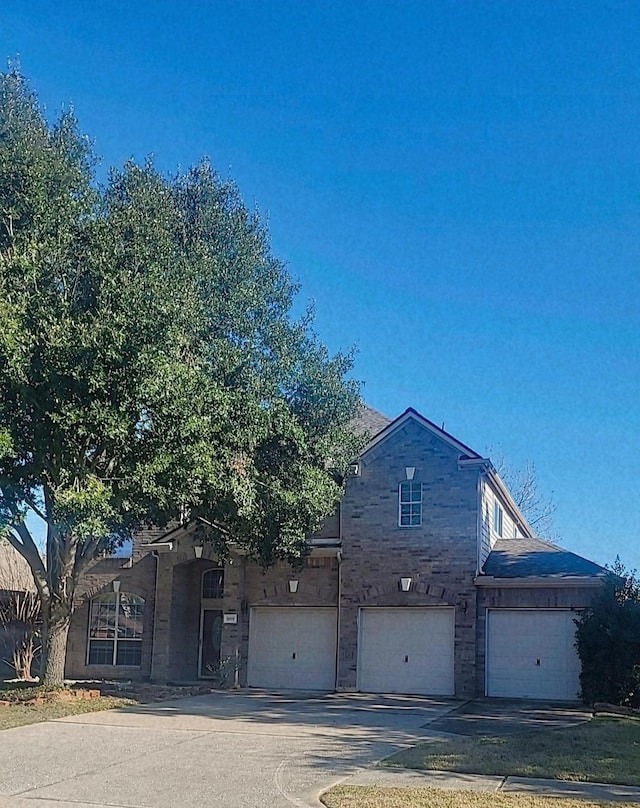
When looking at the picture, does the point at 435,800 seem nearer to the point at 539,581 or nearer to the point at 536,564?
the point at 539,581

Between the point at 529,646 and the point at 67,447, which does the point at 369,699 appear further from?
the point at 67,447

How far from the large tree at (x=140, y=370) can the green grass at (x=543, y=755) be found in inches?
272

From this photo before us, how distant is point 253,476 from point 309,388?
2.67 m

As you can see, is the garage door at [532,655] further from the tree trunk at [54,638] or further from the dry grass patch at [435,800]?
the dry grass patch at [435,800]

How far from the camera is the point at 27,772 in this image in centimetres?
1066

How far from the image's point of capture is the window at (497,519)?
2542 cm

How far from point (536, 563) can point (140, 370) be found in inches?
499

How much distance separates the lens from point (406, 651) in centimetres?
2292

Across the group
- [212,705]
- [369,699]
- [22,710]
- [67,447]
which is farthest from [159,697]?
[67,447]

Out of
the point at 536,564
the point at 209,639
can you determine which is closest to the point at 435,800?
the point at 536,564

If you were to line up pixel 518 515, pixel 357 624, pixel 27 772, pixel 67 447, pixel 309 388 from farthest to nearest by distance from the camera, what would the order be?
pixel 518 515 → pixel 357 624 → pixel 309 388 → pixel 67 447 → pixel 27 772

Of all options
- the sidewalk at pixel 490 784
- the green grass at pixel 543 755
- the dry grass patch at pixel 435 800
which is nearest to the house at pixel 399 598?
the green grass at pixel 543 755

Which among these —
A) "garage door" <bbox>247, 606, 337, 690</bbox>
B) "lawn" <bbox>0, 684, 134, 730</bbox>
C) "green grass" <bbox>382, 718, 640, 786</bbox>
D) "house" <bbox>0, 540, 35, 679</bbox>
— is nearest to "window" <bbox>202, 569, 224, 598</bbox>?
"garage door" <bbox>247, 606, 337, 690</bbox>

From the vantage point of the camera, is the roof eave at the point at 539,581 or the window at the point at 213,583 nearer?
the roof eave at the point at 539,581
